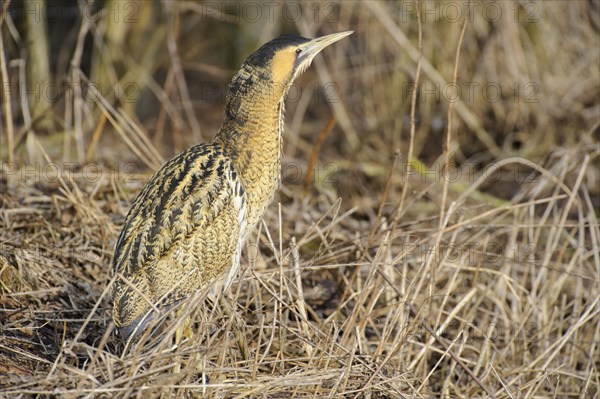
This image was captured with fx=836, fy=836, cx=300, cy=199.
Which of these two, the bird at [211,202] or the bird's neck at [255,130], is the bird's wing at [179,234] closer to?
the bird at [211,202]

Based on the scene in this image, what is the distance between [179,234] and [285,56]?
0.91 metres

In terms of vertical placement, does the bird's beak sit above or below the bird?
above

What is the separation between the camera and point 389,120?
237 inches

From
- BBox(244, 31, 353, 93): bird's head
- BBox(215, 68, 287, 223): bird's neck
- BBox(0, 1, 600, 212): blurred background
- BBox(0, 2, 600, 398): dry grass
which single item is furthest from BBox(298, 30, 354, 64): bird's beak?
BBox(0, 1, 600, 212): blurred background

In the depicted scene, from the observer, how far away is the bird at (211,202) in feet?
10.5

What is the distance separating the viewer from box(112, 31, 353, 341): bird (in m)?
3.19

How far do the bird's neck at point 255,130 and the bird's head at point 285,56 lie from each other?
0.12 ft

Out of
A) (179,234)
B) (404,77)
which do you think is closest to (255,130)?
(179,234)

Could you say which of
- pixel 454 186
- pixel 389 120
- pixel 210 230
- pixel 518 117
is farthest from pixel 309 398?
pixel 518 117

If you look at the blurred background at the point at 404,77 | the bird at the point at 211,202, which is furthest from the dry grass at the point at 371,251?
the bird at the point at 211,202

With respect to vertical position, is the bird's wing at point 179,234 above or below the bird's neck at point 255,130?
below

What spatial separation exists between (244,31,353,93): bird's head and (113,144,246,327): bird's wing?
469 mm

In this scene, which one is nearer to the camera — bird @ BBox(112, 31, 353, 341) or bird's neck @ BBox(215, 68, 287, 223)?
bird @ BBox(112, 31, 353, 341)

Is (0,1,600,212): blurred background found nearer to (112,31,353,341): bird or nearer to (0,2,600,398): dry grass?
(0,2,600,398): dry grass
